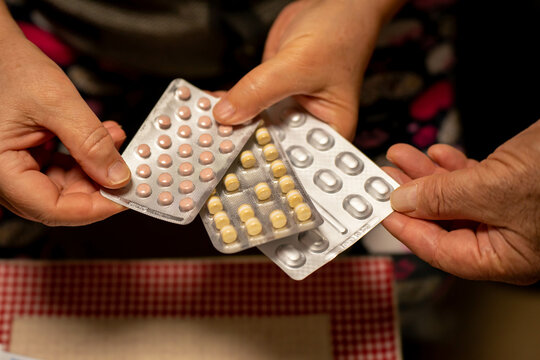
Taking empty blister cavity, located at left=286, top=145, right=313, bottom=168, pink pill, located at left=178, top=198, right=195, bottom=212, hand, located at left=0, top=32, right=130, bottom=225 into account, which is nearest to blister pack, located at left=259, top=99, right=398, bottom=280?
empty blister cavity, located at left=286, top=145, right=313, bottom=168

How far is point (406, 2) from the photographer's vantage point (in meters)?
0.78

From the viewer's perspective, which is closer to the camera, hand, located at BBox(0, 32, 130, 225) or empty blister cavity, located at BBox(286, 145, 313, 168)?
hand, located at BBox(0, 32, 130, 225)

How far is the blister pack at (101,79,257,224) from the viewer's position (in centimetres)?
59

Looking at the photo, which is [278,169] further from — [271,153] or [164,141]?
[164,141]

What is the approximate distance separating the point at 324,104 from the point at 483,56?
2.13 ft

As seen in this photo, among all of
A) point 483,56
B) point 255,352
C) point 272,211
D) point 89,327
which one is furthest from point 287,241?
point 483,56

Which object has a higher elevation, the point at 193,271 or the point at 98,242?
the point at 193,271

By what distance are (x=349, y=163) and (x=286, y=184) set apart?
99 mm

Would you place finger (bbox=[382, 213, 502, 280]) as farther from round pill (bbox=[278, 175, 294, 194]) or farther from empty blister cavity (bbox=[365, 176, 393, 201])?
round pill (bbox=[278, 175, 294, 194])

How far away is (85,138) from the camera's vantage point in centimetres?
53

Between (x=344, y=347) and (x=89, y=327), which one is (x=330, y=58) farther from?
(x=89, y=327)

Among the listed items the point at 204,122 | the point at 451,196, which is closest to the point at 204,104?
the point at 204,122

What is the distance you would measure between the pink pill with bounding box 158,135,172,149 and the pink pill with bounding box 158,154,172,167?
15mm

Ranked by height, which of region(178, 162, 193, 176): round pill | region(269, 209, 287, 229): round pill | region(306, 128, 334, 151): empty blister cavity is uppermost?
region(306, 128, 334, 151): empty blister cavity
